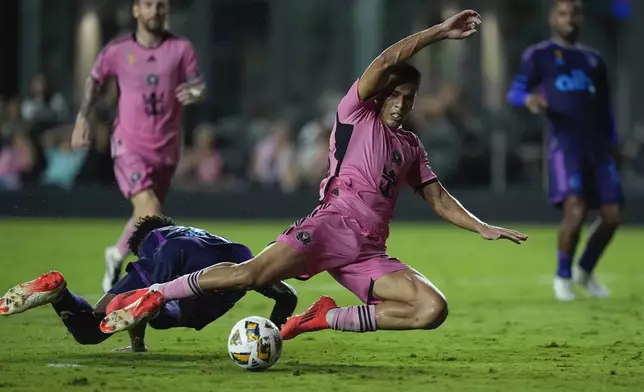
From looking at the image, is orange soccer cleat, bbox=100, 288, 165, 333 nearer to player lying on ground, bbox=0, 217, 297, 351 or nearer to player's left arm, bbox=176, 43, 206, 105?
player lying on ground, bbox=0, 217, 297, 351

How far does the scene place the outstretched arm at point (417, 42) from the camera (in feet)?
24.1

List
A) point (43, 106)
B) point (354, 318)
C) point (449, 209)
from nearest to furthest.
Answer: point (354, 318), point (449, 209), point (43, 106)

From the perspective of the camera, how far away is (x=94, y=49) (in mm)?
24062

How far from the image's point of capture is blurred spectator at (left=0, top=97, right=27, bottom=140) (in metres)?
21.8

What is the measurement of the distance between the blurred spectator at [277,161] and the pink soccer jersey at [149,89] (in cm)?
1037

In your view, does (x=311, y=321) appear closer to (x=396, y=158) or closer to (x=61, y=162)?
(x=396, y=158)

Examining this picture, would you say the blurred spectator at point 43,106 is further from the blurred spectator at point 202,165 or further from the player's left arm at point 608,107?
the player's left arm at point 608,107

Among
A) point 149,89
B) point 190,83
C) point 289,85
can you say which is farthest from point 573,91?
point 289,85

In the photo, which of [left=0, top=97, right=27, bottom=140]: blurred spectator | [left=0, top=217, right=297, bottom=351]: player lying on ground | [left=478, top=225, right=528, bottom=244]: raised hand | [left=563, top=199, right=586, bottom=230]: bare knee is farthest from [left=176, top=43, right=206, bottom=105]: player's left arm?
[left=0, top=97, right=27, bottom=140]: blurred spectator

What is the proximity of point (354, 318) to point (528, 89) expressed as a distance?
4.64m

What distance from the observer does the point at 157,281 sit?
25.5 feet

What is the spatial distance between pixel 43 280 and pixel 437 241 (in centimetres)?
1187

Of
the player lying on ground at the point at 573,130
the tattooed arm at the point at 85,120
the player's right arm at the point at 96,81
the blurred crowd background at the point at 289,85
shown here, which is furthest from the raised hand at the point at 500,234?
the blurred crowd background at the point at 289,85

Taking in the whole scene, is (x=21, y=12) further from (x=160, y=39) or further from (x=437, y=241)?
(x=160, y=39)
